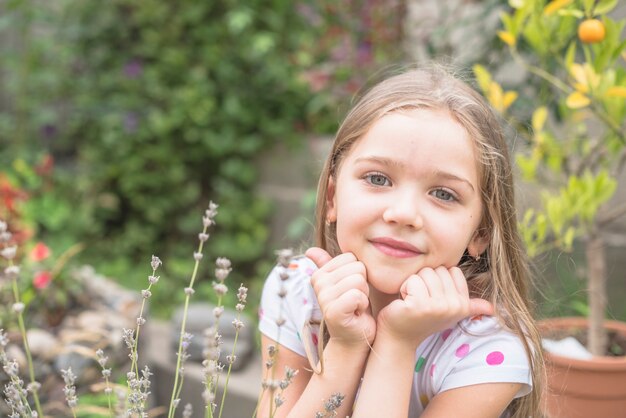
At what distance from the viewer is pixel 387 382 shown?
1.31 meters

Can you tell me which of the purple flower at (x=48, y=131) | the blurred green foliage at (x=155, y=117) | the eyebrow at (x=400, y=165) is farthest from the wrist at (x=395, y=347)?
the purple flower at (x=48, y=131)

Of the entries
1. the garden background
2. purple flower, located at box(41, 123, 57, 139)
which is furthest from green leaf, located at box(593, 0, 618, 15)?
Result: purple flower, located at box(41, 123, 57, 139)

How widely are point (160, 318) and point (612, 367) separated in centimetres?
278

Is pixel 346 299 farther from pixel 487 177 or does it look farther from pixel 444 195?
pixel 487 177

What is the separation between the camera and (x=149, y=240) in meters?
4.65

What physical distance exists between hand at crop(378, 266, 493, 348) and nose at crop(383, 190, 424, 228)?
0.11m

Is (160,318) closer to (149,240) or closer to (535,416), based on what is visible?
(149,240)

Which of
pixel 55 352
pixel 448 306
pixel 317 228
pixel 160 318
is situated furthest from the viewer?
pixel 160 318

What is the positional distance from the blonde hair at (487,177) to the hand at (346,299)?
27cm

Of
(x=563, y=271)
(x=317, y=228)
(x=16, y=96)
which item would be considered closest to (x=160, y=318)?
(x=16, y=96)

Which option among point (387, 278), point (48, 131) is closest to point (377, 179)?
point (387, 278)

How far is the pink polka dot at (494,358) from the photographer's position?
1.38 m

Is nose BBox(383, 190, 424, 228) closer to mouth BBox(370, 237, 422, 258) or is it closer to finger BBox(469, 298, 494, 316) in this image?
mouth BBox(370, 237, 422, 258)

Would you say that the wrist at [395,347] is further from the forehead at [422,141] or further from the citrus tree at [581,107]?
the citrus tree at [581,107]
